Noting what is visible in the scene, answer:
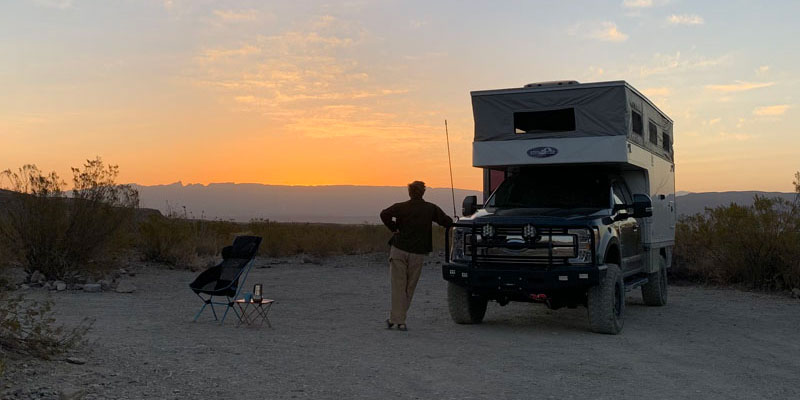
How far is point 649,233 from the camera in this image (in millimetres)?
12672

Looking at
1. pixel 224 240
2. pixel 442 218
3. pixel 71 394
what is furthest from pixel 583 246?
pixel 224 240

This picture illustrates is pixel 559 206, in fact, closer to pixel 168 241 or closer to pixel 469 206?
pixel 469 206

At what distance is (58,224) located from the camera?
1595cm

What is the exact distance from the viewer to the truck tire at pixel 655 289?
44.2 ft

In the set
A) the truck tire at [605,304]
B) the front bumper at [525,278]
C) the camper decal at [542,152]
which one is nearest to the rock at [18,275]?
the front bumper at [525,278]

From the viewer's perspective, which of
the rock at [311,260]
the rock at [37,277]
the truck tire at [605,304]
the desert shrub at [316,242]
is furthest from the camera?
the desert shrub at [316,242]

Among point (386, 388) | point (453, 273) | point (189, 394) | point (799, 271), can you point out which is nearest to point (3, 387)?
point (189, 394)

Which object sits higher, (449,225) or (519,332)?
(449,225)

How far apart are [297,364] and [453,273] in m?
3.00

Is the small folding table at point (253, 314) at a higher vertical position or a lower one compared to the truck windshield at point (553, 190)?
lower

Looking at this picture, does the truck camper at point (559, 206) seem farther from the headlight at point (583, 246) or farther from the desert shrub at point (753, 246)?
the desert shrub at point (753, 246)

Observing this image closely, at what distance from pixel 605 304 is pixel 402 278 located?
2584 mm

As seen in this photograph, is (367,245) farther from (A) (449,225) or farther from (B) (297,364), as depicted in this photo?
(B) (297,364)

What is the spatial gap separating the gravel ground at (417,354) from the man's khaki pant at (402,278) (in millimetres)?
300
